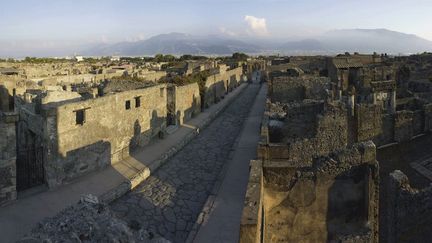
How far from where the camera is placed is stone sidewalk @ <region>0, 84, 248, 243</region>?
10961 mm

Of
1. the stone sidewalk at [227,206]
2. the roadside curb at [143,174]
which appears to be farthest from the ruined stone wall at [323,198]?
the roadside curb at [143,174]

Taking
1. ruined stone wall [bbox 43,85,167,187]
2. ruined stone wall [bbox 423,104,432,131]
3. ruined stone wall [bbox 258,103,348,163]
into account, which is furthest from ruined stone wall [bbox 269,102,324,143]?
ruined stone wall [bbox 43,85,167,187]

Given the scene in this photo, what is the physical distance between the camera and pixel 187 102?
87.3ft

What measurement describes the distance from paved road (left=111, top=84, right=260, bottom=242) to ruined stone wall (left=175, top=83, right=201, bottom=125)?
3607 millimetres

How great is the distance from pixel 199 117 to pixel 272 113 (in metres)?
10.6

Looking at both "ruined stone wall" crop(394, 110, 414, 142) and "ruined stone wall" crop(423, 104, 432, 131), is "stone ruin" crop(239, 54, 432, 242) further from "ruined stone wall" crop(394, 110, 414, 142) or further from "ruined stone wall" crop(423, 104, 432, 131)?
"ruined stone wall" crop(423, 104, 432, 131)

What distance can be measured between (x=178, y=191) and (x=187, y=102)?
13.2 m

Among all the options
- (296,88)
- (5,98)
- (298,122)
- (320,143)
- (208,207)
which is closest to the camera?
(208,207)

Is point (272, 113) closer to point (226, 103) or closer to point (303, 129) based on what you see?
point (303, 129)

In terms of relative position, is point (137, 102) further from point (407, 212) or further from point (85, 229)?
point (85, 229)

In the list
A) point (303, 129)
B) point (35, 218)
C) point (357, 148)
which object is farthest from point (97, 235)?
point (303, 129)

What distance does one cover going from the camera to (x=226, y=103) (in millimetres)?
34562

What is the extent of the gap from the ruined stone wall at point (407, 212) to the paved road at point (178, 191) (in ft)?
15.8

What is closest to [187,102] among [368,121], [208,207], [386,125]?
[368,121]
